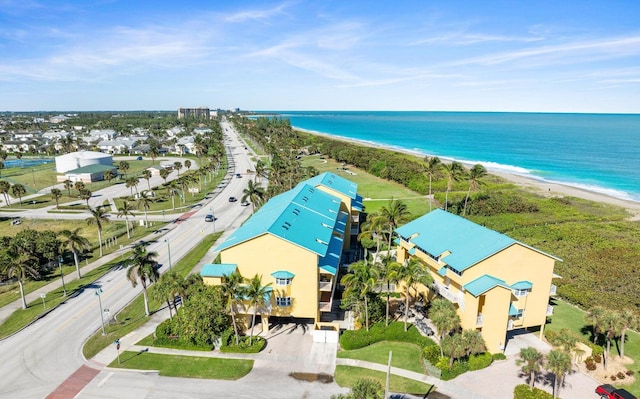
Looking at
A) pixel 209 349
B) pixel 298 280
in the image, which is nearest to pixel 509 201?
pixel 298 280

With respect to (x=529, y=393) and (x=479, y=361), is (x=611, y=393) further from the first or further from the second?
(x=479, y=361)

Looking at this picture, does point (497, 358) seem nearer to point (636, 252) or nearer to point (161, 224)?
point (636, 252)

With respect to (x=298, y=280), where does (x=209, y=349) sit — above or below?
below

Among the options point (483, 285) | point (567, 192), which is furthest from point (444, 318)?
point (567, 192)

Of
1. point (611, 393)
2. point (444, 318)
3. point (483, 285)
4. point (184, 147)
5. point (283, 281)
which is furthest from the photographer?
point (184, 147)

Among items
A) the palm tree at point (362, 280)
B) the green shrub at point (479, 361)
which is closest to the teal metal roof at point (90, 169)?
the palm tree at point (362, 280)

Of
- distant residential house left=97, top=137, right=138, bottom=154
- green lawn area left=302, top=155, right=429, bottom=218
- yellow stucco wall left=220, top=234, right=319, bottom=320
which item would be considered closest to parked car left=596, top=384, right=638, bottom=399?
yellow stucco wall left=220, top=234, right=319, bottom=320
